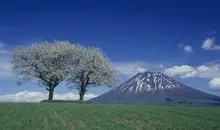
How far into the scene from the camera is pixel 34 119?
42.3 meters

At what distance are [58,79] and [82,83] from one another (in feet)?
25.7

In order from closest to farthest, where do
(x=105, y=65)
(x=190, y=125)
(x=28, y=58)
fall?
(x=190, y=125) < (x=28, y=58) < (x=105, y=65)

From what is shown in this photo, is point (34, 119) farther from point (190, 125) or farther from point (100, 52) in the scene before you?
point (100, 52)

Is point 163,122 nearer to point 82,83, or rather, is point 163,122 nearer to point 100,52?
point 82,83

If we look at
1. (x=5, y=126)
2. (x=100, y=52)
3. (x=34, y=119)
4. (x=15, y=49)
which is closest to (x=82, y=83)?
(x=100, y=52)

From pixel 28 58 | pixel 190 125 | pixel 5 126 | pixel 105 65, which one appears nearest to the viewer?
pixel 5 126

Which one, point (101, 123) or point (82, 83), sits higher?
point (82, 83)

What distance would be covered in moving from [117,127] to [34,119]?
1110cm

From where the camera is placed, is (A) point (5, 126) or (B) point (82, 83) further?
(B) point (82, 83)

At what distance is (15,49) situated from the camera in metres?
104

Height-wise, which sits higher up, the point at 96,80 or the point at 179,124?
the point at 96,80

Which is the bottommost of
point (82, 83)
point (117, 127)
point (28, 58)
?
point (117, 127)

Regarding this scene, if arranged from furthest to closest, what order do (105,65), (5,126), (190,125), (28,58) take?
1. (105,65)
2. (28,58)
3. (190,125)
4. (5,126)

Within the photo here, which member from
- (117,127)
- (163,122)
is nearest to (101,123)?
(117,127)
